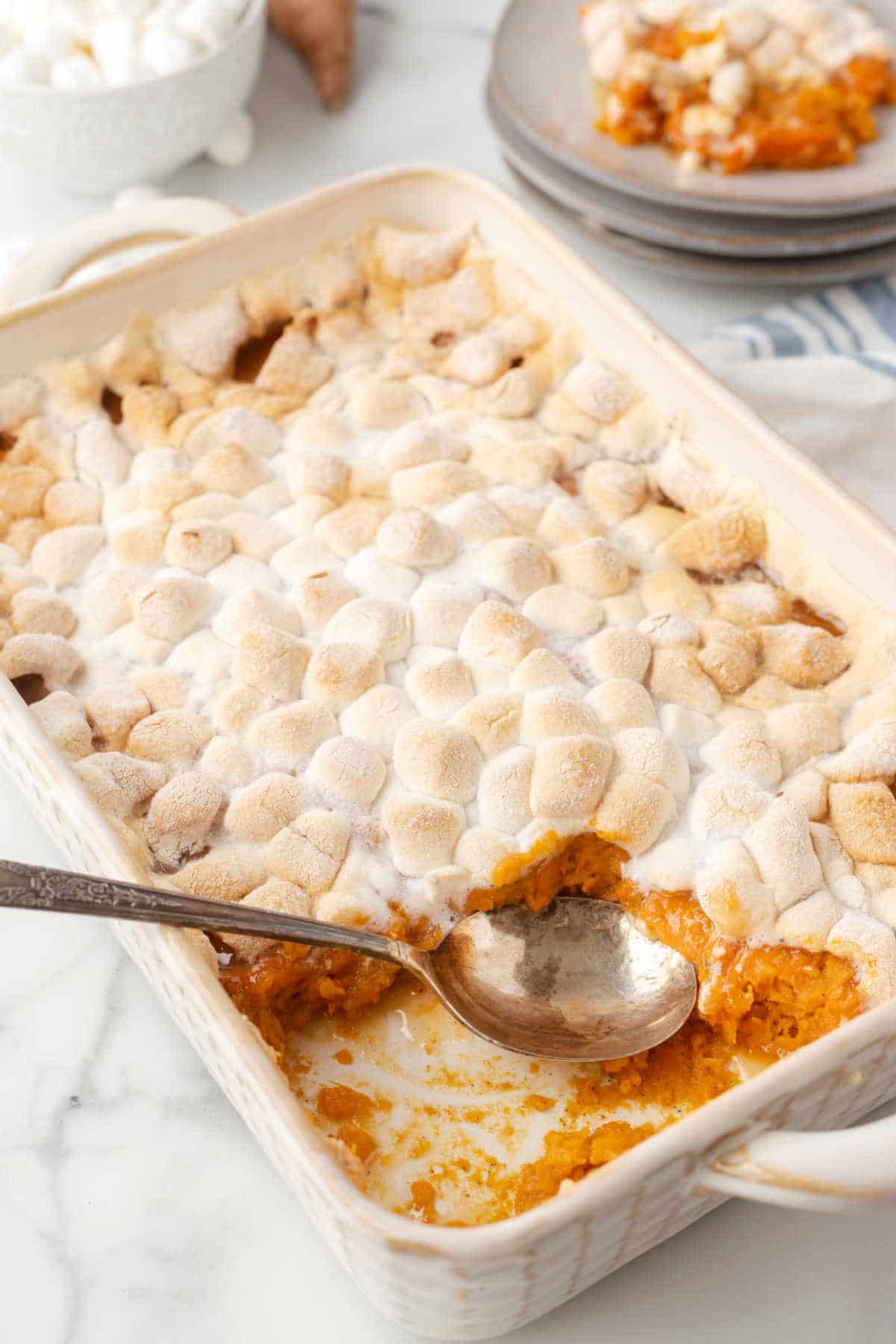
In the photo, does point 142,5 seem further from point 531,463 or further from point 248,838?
point 248,838

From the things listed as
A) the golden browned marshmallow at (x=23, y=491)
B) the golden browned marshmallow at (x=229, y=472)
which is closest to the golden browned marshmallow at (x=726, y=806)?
the golden browned marshmallow at (x=229, y=472)

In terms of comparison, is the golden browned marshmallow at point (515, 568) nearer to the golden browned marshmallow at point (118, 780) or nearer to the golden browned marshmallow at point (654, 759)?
the golden browned marshmallow at point (654, 759)

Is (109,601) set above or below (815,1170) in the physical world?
below

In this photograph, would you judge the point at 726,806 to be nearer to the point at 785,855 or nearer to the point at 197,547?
the point at 785,855

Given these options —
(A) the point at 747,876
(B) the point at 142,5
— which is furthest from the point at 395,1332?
(B) the point at 142,5

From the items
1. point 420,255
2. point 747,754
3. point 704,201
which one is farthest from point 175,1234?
point 704,201

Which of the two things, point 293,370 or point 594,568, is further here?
point 293,370
